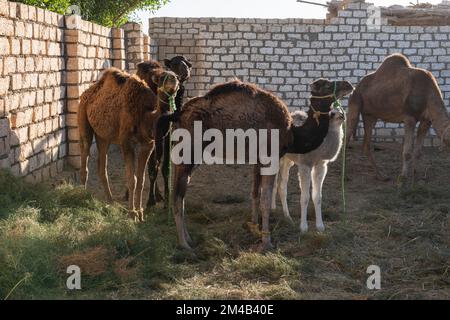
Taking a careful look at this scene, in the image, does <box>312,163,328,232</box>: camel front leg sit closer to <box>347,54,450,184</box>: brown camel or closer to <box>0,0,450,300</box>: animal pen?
<box>0,0,450,300</box>: animal pen

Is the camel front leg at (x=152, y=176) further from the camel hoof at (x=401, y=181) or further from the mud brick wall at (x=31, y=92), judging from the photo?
the camel hoof at (x=401, y=181)

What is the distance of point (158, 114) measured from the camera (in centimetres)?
753

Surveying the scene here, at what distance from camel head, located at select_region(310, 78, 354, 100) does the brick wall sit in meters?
3.74

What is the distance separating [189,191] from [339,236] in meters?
3.60

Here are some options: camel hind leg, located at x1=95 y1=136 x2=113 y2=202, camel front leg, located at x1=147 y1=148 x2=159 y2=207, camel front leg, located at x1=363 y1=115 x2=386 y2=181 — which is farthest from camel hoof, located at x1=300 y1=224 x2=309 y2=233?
camel front leg, located at x1=363 y1=115 x2=386 y2=181

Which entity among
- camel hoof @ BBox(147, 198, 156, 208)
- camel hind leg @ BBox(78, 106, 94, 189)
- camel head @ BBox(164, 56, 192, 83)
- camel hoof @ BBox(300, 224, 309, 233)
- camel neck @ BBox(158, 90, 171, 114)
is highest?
camel head @ BBox(164, 56, 192, 83)

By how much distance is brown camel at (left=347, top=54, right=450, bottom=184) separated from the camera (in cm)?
1108

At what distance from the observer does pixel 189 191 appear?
1044cm

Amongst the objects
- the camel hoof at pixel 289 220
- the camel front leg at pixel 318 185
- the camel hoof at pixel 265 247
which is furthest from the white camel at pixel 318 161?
the camel hoof at pixel 265 247

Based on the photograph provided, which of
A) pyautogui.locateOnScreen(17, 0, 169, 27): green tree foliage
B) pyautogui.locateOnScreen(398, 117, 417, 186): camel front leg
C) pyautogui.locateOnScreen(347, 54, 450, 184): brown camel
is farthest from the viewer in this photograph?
pyautogui.locateOnScreen(17, 0, 169, 27): green tree foliage

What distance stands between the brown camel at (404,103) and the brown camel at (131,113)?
5.13m

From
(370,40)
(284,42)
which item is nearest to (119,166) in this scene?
(284,42)

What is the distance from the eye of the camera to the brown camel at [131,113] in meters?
7.60
